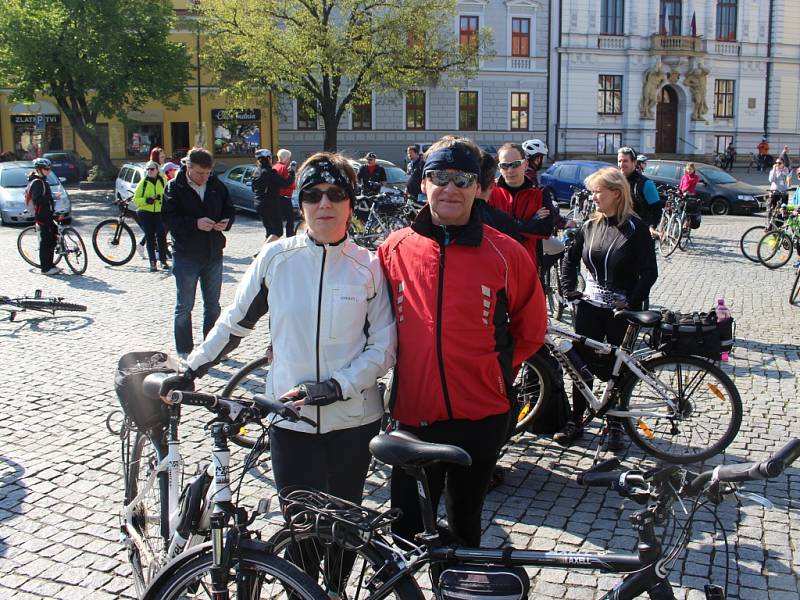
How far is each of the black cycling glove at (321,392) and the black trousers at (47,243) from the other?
36.3 ft

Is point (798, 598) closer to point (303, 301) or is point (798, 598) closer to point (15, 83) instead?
point (303, 301)

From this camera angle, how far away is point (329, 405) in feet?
9.56

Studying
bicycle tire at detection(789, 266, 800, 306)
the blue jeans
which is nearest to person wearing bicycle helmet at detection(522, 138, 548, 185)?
the blue jeans

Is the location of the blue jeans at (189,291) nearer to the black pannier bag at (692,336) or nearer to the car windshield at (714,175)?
the black pannier bag at (692,336)

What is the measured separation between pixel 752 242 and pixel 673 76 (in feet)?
109

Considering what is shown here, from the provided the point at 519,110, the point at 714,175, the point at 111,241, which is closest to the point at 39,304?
the point at 111,241

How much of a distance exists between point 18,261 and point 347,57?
61.9 feet

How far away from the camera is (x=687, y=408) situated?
5250mm

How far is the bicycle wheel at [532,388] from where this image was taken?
5319mm

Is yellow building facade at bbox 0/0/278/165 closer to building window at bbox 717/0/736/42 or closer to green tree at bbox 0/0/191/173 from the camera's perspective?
green tree at bbox 0/0/191/173

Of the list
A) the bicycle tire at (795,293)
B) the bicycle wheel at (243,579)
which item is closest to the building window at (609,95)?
the bicycle tire at (795,293)

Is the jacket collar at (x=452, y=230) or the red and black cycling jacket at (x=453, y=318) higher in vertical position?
the jacket collar at (x=452, y=230)

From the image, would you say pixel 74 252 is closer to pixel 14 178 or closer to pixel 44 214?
pixel 44 214

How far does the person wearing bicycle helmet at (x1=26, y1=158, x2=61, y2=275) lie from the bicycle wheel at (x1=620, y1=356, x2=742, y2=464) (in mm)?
10094
